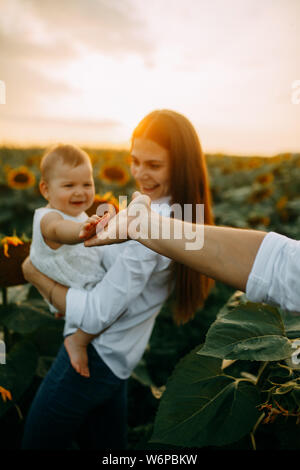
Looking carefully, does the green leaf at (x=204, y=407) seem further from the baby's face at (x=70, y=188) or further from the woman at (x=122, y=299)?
the baby's face at (x=70, y=188)

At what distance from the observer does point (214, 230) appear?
815mm

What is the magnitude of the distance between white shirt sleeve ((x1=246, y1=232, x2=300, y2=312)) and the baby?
0.78 meters

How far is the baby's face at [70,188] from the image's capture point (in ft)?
4.63

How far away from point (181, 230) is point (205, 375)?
0.59 m

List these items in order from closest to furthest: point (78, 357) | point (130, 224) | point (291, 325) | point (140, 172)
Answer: point (130, 224) → point (291, 325) → point (78, 357) → point (140, 172)

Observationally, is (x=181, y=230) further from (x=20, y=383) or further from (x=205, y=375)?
(x=20, y=383)

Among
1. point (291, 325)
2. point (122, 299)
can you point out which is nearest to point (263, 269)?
point (291, 325)

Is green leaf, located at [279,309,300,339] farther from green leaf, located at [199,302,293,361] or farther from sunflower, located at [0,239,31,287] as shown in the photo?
sunflower, located at [0,239,31,287]

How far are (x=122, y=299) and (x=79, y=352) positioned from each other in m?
0.30

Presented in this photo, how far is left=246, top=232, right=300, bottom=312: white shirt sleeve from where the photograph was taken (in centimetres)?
74

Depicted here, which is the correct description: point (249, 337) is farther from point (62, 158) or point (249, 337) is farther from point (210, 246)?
point (62, 158)

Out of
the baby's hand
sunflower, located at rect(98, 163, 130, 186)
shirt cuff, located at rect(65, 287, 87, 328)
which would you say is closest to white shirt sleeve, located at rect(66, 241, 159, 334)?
shirt cuff, located at rect(65, 287, 87, 328)

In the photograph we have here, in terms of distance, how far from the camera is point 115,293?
4.38 feet
